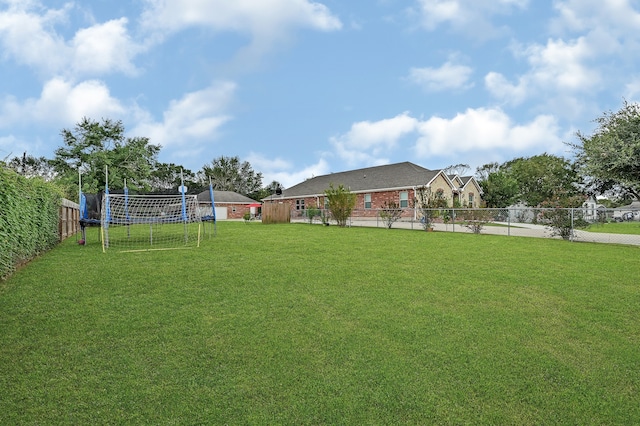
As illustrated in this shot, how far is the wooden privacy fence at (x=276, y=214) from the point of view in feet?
82.2

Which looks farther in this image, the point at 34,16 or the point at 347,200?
the point at 347,200

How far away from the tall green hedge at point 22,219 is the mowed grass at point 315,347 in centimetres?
52

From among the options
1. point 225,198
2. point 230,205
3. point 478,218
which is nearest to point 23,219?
point 478,218

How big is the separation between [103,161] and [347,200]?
23301 mm

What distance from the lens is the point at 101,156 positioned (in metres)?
30.7

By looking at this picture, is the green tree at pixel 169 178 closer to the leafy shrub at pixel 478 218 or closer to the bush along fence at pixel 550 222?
the bush along fence at pixel 550 222

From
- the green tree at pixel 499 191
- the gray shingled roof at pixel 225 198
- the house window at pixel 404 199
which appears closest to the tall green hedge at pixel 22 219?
the house window at pixel 404 199

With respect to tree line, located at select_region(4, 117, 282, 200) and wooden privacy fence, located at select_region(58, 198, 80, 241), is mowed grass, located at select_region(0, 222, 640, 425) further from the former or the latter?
tree line, located at select_region(4, 117, 282, 200)

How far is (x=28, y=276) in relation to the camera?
5.76 metres

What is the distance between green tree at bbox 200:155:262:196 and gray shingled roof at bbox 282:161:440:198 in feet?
88.3

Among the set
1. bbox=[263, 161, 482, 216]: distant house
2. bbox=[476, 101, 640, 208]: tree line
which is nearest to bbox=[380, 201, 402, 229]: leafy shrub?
bbox=[263, 161, 482, 216]: distant house

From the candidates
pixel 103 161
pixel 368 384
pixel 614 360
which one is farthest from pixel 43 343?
pixel 103 161

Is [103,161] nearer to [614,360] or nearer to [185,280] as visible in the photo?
[185,280]

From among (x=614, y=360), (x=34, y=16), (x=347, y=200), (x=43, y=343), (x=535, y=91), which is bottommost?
(x=614, y=360)
